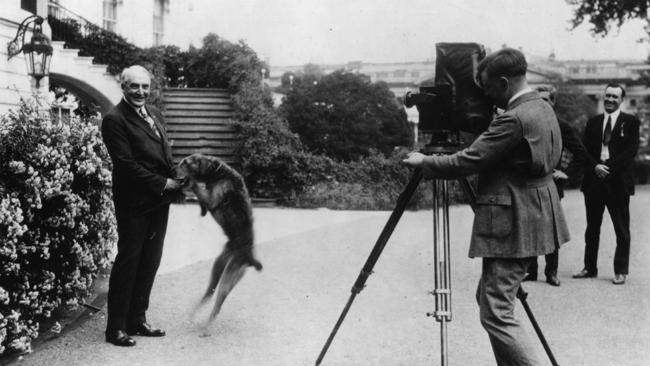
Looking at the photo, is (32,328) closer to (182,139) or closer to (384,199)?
(384,199)

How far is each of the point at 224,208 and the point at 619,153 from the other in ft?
16.3

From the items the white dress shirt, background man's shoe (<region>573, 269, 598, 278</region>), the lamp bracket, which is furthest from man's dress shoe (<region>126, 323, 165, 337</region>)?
the lamp bracket

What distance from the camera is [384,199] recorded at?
16.8 m

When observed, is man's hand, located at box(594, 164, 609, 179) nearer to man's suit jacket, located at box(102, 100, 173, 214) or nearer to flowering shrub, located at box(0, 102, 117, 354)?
man's suit jacket, located at box(102, 100, 173, 214)

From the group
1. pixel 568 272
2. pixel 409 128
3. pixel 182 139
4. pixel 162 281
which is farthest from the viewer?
pixel 409 128

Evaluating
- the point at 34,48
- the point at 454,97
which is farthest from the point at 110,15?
the point at 454,97

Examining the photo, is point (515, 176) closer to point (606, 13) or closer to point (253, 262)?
point (253, 262)

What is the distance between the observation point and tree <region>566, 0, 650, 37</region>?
2975 centimetres

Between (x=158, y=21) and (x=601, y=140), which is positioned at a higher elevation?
(x=158, y=21)

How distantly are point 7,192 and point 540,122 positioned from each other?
346 cm

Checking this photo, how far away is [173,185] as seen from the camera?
520cm

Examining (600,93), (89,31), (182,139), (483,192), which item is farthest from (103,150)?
(600,93)

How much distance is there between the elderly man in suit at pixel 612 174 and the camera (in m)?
7.76

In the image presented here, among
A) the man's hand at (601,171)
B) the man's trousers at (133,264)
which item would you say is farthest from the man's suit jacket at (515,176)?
the man's hand at (601,171)
